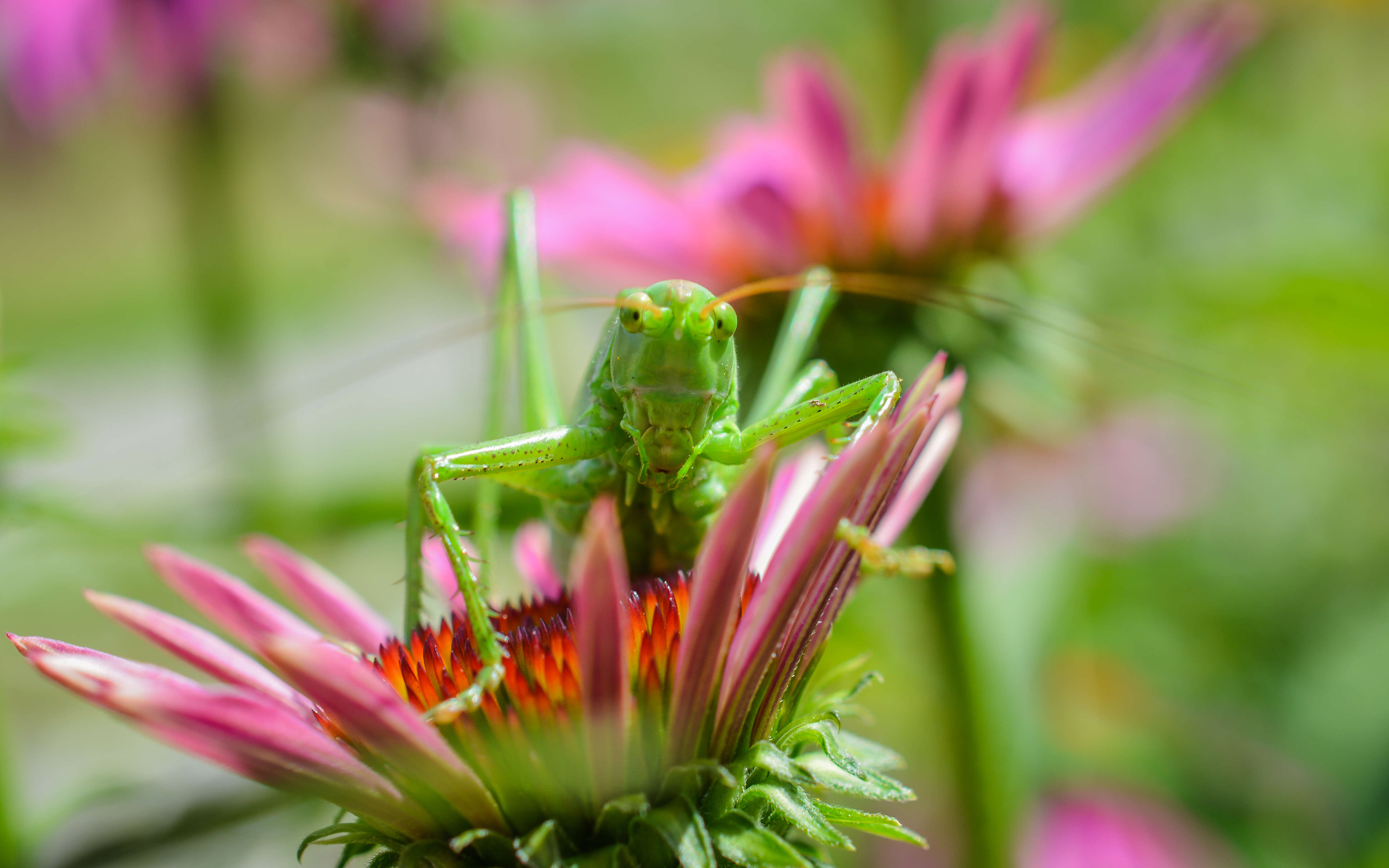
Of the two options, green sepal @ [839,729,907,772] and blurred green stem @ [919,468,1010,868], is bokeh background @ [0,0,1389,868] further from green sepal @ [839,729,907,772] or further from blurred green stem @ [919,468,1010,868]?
green sepal @ [839,729,907,772]

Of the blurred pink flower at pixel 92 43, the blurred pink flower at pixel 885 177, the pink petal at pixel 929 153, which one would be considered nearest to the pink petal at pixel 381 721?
the blurred pink flower at pixel 885 177

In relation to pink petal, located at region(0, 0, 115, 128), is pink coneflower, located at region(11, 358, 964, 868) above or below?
below

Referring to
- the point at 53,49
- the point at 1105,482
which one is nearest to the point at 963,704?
the point at 1105,482

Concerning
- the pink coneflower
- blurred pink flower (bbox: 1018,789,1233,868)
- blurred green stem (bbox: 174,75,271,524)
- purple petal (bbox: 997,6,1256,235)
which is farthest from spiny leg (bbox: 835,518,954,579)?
blurred green stem (bbox: 174,75,271,524)

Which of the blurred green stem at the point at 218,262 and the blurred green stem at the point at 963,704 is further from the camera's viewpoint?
the blurred green stem at the point at 218,262

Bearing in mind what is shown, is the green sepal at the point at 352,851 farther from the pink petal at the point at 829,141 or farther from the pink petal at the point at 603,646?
the pink petal at the point at 829,141

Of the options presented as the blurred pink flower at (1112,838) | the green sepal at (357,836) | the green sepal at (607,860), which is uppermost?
the green sepal at (607,860)
